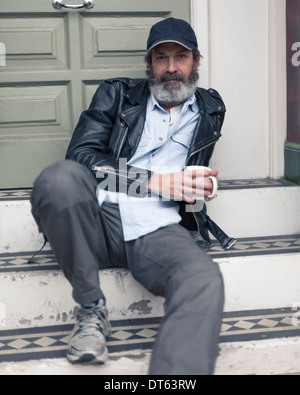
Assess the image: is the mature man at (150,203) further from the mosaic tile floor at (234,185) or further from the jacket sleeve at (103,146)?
the mosaic tile floor at (234,185)

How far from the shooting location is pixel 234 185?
11.5 feet

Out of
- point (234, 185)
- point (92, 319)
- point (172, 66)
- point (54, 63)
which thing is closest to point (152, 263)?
point (92, 319)

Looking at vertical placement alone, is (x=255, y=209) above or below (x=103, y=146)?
below

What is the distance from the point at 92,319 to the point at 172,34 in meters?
1.32

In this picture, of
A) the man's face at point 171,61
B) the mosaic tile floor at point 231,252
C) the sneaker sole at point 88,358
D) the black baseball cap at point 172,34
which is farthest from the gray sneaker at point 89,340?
the black baseball cap at point 172,34

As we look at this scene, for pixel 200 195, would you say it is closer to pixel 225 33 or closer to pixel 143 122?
pixel 143 122

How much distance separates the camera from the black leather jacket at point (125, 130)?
2.90 metres

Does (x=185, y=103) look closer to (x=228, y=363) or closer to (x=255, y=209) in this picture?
(x=255, y=209)

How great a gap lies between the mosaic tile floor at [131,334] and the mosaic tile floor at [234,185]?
83 centimetres

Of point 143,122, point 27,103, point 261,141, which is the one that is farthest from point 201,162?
point 27,103

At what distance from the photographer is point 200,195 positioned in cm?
256

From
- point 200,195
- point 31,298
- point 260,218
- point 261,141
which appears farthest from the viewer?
point 261,141

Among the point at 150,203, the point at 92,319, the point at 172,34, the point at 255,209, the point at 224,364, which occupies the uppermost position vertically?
the point at 172,34
